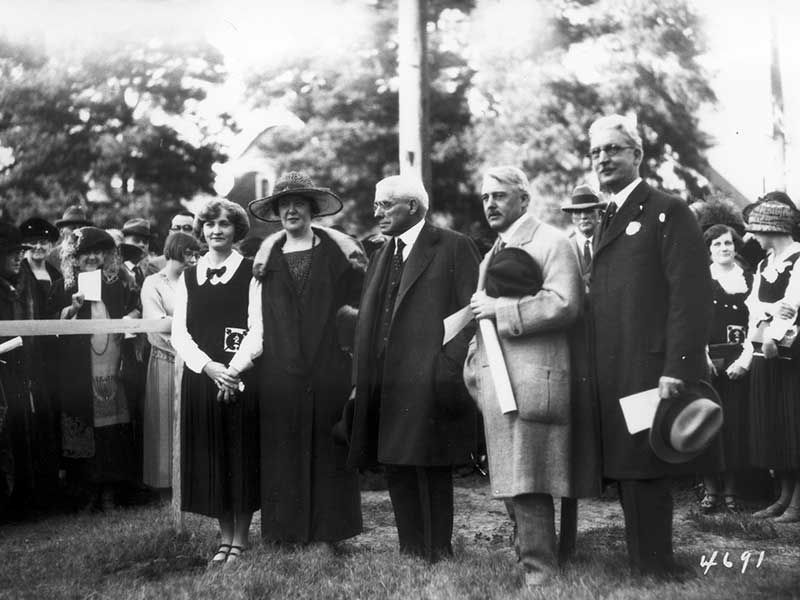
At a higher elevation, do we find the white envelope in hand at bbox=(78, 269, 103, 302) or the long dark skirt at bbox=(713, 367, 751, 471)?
the white envelope in hand at bbox=(78, 269, 103, 302)

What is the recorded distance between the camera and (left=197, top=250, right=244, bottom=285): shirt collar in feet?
18.5

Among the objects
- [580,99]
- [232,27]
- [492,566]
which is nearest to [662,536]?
[492,566]

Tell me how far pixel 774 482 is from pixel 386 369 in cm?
355

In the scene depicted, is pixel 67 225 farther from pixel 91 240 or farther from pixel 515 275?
pixel 515 275

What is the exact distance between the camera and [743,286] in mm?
7031

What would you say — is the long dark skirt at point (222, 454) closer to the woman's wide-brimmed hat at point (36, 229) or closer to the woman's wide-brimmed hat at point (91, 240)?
the woman's wide-brimmed hat at point (91, 240)

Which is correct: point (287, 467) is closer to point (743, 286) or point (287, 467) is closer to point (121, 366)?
point (121, 366)

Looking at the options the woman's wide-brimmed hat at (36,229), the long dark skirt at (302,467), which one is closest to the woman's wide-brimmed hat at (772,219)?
the long dark skirt at (302,467)

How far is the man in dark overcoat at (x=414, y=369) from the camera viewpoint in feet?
16.2

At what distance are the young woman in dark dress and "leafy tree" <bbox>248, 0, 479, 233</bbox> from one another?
45.3ft

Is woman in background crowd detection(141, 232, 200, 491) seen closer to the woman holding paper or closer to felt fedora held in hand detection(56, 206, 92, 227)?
the woman holding paper

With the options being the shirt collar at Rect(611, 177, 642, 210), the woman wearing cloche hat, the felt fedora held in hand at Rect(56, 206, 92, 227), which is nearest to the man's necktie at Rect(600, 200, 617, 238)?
the shirt collar at Rect(611, 177, 642, 210)

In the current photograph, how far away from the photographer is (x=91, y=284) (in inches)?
278

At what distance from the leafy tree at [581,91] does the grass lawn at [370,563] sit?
35.4ft
